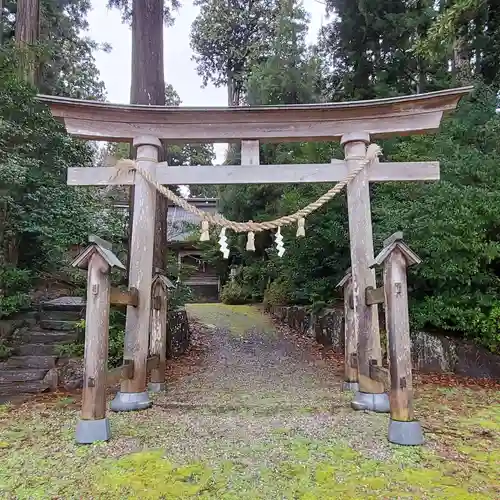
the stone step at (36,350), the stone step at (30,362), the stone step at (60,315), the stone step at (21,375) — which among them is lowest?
the stone step at (21,375)

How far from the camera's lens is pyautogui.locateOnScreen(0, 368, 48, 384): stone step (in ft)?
15.7

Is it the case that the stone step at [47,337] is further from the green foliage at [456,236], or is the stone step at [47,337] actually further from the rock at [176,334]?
the green foliage at [456,236]

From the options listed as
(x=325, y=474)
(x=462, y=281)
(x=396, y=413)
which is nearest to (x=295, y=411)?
(x=396, y=413)

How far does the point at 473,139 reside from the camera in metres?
6.10

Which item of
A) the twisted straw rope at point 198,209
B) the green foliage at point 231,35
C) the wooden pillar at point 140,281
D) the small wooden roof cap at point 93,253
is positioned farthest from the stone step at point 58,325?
the green foliage at point 231,35

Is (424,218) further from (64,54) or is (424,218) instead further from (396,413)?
(64,54)

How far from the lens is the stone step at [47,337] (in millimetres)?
5770

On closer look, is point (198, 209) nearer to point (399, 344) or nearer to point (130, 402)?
point (130, 402)

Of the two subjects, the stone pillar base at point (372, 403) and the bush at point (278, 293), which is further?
the bush at point (278, 293)

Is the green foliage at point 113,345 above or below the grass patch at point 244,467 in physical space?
above

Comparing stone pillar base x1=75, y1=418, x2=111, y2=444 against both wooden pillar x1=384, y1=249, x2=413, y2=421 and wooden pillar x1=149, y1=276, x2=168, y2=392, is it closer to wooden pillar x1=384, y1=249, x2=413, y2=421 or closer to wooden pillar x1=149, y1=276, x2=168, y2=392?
wooden pillar x1=149, y1=276, x2=168, y2=392

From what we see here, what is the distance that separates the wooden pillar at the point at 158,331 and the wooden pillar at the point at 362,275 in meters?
2.14

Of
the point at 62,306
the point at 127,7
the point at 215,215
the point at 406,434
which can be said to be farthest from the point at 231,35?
the point at 406,434

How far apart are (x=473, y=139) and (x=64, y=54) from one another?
416 inches
